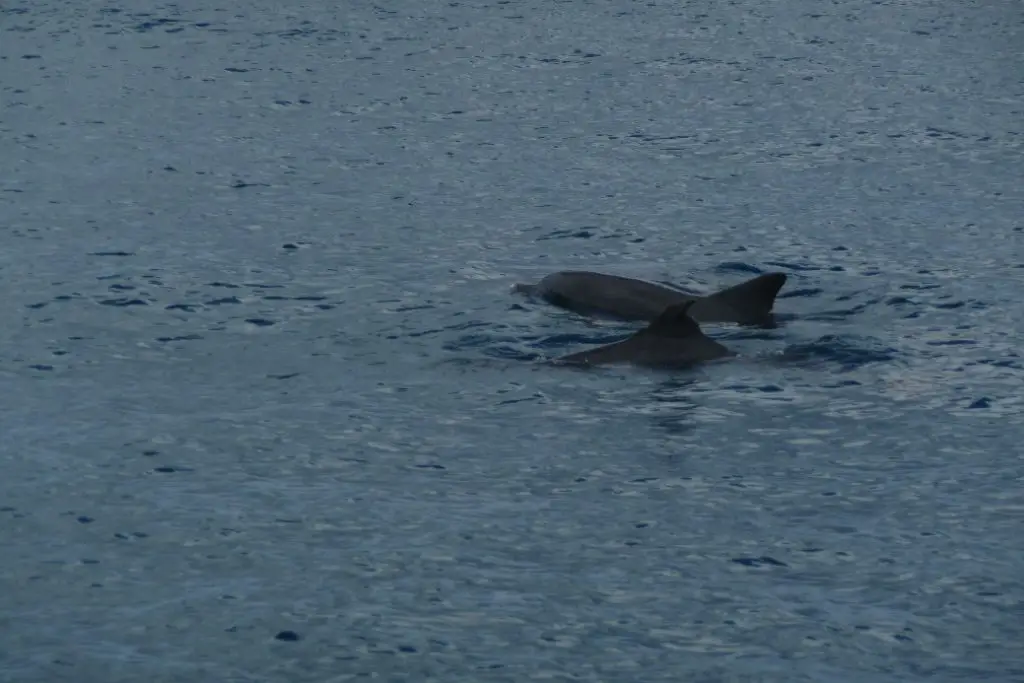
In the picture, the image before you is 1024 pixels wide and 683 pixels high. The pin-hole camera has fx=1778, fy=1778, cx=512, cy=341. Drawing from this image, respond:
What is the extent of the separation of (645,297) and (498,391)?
2.32m

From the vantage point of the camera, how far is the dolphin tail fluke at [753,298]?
14.6m

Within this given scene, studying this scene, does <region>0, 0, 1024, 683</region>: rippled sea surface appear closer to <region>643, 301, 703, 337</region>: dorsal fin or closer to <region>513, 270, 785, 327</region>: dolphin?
<region>513, 270, 785, 327</region>: dolphin

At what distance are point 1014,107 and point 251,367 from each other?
1481 centimetres

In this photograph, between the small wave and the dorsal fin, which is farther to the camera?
the small wave

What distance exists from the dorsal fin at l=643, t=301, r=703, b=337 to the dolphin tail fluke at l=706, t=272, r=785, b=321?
1.18m

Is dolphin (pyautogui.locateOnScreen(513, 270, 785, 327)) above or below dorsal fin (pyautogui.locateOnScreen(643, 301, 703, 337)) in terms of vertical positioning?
below

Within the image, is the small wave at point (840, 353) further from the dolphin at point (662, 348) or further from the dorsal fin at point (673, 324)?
the dorsal fin at point (673, 324)

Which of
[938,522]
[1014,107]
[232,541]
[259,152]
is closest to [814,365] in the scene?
[938,522]

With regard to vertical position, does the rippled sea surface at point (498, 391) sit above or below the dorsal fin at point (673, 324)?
below

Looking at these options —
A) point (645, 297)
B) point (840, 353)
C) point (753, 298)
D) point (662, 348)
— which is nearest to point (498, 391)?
point (662, 348)

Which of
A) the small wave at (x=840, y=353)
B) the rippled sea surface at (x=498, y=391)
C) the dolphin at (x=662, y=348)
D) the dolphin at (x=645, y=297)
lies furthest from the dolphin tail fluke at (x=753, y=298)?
the dolphin at (x=662, y=348)

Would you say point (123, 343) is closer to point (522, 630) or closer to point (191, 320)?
point (191, 320)

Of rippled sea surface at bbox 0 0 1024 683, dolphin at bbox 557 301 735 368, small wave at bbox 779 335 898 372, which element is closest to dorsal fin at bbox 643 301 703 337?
dolphin at bbox 557 301 735 368

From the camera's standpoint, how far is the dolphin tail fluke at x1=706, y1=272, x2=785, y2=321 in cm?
1458
